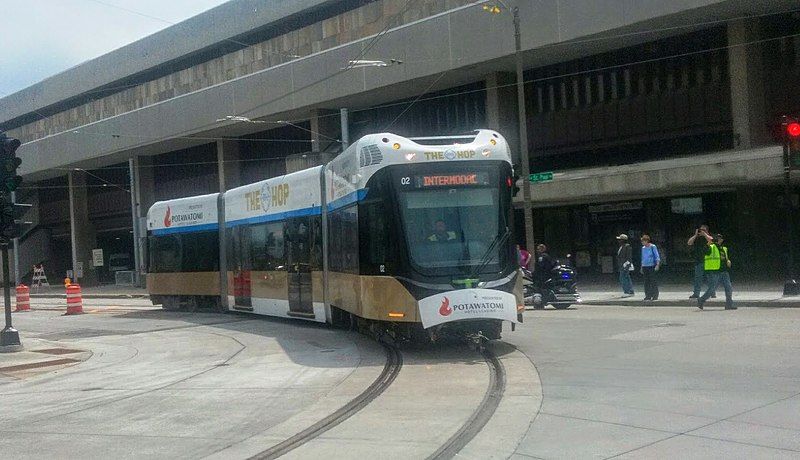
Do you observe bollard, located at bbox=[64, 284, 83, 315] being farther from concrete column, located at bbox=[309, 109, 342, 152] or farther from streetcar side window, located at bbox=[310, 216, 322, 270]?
concrete column, located at bbox=[309, 109, 342, 152]

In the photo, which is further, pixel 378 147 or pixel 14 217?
pixel 14 217

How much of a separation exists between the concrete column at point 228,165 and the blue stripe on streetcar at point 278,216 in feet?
99.1

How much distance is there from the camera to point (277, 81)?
47969 millimetres

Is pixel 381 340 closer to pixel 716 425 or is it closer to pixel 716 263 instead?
pixel 716 263

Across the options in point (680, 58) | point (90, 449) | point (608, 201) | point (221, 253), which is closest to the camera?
point (90, 449)

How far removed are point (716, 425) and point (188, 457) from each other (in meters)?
4.90

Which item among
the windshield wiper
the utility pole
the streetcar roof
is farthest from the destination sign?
the utility pole

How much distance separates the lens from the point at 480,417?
31.8ft

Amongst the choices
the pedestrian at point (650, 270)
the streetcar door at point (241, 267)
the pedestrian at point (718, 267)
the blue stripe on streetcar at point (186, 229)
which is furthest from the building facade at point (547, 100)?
the streetcar door at point (241, 267)

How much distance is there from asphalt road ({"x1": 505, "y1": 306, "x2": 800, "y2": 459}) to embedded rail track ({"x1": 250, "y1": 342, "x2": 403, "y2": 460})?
6.73 ft

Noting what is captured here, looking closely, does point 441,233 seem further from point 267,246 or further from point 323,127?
point 323,127

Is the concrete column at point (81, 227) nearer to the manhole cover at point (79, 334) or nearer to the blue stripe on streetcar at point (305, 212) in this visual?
the manhole cover at point (79, 334)

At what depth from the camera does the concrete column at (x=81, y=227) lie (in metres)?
68.9

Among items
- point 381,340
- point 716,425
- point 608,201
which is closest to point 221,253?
point 381,340
